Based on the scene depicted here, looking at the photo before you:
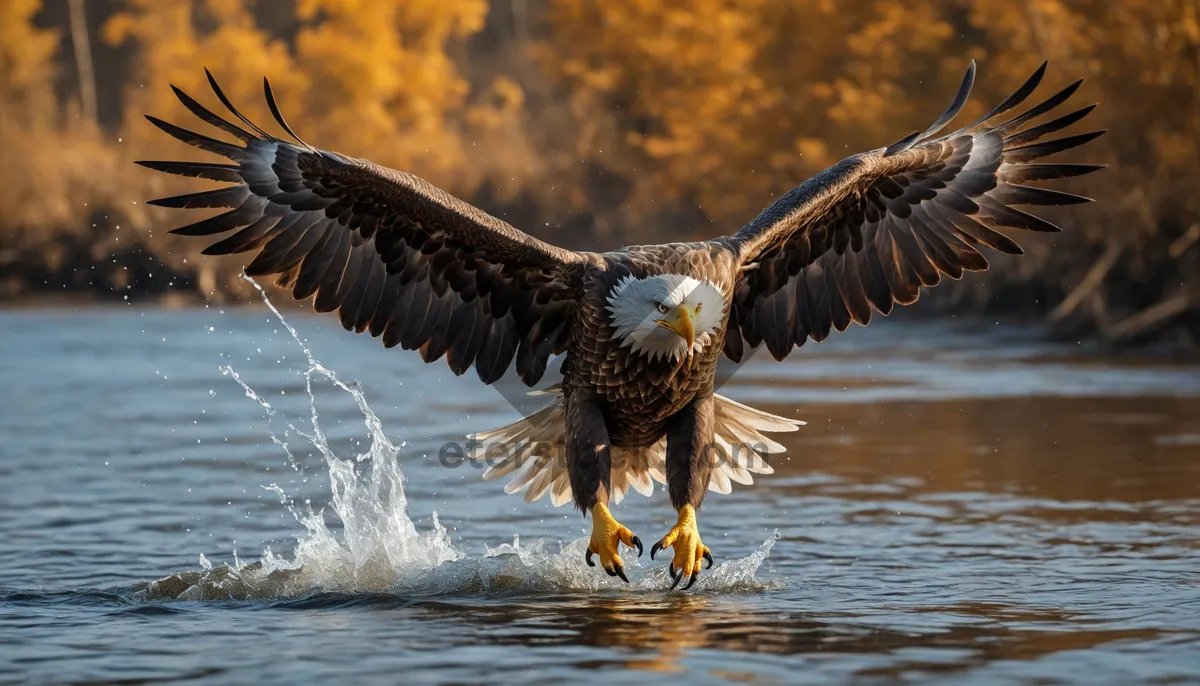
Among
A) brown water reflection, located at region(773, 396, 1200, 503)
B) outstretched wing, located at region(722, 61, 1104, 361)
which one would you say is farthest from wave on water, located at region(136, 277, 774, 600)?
brown water reflection, located at region(773, 396, 1200, 503)

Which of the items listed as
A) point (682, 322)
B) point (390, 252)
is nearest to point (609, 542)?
point (682, 322)

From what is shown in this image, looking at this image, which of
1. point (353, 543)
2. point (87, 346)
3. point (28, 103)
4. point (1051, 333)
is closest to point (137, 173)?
point (28, 103)

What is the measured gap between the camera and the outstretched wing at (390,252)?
277 inches

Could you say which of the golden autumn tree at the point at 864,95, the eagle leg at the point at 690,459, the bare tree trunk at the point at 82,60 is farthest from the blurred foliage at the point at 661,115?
the eagle leg at the point at 690,459

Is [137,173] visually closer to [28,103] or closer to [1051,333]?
[28,103]

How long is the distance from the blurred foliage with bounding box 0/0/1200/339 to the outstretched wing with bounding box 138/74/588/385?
12007mm

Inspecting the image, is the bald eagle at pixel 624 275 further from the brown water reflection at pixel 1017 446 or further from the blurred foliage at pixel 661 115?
the blurred foliage at pixel 661 115

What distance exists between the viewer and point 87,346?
2116 centimetres

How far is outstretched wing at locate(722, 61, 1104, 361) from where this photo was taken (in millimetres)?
7934

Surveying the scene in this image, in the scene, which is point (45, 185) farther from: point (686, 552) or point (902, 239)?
point (686, 552)

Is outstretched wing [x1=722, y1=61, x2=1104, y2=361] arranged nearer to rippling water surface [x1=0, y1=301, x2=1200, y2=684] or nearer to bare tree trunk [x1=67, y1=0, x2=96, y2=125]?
rippling water surface [x1=0, y1=301, x2=1200, y2=684]

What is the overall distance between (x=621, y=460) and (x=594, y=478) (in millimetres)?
1012

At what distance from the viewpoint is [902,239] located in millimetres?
8055

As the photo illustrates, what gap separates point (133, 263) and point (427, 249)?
2388 centimetres
